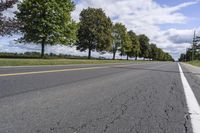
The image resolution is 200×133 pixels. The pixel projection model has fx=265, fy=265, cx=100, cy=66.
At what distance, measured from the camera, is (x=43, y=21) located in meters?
34.3

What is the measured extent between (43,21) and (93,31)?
752 inches

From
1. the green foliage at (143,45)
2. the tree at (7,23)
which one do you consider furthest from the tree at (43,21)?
the green foliage at (143,45)

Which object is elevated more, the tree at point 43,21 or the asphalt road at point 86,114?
the tree at point 43,21

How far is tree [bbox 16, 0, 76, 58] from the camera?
34875 millimetres

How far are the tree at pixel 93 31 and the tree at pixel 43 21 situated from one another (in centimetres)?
1496

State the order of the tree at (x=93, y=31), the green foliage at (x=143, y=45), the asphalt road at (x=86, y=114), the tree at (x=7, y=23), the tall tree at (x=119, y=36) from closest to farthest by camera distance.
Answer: the asphalt road at (x=86, y=114)
the tree at (x=7, y=23)
the tree at (x=93, y=31)
the tall tree at (x=119, y=36)
the green foliage at (x=143, y=45)

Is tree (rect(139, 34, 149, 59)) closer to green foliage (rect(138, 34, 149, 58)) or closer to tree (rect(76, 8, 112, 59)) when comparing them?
green foliage (rect(138, 34, 149, 58))

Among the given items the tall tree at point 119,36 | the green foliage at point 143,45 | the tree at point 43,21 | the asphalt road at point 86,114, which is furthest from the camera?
the green foliage at point 143,45

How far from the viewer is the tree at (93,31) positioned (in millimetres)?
52844

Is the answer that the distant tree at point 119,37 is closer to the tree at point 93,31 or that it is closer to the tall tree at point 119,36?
the tall tree at point 119,36

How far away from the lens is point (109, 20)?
57.9 m

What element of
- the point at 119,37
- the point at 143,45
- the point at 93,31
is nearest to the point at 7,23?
the point at 93,31

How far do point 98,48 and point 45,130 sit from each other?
168 ft

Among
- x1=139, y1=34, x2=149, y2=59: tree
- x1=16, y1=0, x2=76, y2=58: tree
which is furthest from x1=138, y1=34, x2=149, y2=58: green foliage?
x1=16, y1=0, x2=76, y2=58: tree
